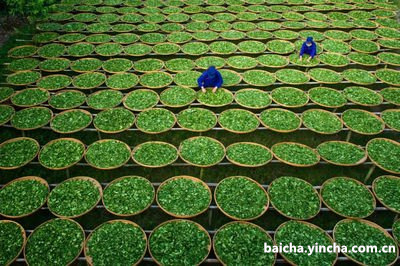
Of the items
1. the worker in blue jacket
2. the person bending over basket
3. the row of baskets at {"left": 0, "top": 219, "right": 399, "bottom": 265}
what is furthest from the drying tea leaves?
the worker in blue jacket

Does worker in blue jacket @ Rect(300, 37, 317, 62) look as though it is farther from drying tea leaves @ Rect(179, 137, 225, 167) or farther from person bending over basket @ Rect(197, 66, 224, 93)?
drying tea leaves @ Rect(179, 137, 225, 167)

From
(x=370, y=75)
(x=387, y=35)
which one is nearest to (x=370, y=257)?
(x=370, y=75)

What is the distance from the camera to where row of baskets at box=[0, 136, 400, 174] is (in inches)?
314

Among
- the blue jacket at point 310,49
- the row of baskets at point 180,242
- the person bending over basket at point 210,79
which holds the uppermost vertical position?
the blue jacket at point 310,49

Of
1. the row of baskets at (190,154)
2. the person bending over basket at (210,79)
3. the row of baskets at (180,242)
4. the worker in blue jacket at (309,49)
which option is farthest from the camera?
the worker in blue jacket at (309,49)

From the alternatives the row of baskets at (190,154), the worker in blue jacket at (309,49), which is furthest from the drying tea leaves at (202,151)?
the worker in blue jacket at (309,49)

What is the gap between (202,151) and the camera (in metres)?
8.36

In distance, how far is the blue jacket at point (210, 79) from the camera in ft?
33.3

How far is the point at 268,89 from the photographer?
441 inches

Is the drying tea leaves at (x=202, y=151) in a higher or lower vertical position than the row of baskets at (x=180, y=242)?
higher

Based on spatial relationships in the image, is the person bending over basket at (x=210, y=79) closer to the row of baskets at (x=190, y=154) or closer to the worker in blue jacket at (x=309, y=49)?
the row of baskets at (x=190, y=154)

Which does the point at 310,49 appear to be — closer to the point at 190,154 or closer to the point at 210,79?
the point at 210,79

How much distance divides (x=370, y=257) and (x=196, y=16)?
1346cm

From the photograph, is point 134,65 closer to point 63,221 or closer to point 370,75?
point 63,221
